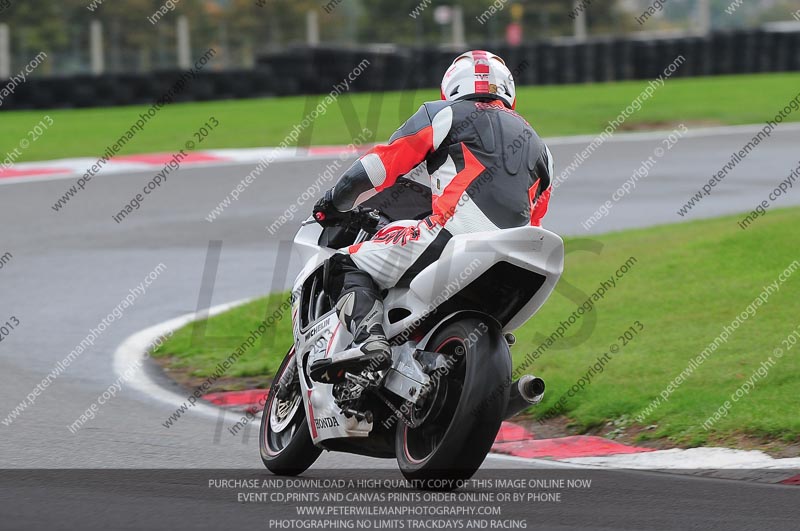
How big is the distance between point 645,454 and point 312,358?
70.1 inches

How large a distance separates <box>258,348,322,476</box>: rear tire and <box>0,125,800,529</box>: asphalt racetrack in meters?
0.13

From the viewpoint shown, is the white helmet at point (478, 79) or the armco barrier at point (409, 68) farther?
the armco barrier at point (409, 68)

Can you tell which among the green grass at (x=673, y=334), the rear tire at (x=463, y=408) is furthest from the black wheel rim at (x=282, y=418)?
the green grass at (x=673, y=334)

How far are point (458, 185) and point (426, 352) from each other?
0.71m

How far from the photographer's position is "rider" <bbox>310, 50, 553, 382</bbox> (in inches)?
229

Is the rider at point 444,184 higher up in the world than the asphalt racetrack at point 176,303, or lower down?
higher up

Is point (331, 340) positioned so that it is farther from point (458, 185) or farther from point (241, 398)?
point (241, 398)

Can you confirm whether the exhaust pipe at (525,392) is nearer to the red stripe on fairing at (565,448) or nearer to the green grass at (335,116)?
the red stripe on fairing at (565,448)

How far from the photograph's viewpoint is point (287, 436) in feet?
21.3

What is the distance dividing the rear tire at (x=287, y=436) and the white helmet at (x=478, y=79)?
1.43 m

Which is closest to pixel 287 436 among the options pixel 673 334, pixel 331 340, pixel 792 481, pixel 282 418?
pixel 282 418

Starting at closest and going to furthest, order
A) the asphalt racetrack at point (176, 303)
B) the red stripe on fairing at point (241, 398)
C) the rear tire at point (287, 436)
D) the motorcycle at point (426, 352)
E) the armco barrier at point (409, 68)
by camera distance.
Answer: the asphalt racetrack at point (176, 303)
the motorcycle at point (426, 352)
the rear tire at point (287, 436)
the red stripe on fairing at point (241, 398)
the armco barrier at point (409, 68)

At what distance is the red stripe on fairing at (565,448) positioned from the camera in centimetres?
697

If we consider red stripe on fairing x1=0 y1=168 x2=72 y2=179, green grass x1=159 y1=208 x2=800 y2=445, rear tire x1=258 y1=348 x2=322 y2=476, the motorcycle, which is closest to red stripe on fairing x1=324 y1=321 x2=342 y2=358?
the motorcycle
